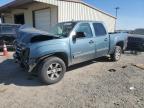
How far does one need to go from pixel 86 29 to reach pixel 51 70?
231 centimetres

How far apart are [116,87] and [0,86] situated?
11.5ft

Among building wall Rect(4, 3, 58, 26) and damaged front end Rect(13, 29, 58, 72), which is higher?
building wall Rect(4, 3, 58, 26)

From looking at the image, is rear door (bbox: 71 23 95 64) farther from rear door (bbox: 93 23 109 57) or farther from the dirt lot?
the dirt lot

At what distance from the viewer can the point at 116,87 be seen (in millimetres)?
5457

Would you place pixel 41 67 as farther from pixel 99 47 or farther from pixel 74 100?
pixel 99 47

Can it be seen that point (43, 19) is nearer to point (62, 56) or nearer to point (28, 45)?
point (62, 56)

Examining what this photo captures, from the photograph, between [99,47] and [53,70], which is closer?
[53,70]

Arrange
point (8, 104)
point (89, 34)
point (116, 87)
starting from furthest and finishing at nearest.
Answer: point (89, 34) → point (116, 87) → point (8, 104)

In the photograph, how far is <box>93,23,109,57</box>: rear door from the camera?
746 cm

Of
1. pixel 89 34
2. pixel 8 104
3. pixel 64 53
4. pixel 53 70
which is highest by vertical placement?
pixel 89 34

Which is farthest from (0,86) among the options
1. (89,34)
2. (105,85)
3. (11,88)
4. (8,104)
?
(89,34)

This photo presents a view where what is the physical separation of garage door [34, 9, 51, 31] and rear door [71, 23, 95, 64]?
782cm

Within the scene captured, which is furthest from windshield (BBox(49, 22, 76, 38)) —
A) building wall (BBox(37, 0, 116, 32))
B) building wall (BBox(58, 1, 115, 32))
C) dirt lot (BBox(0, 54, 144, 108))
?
building wall (BBox(58, 1, 115, 32))

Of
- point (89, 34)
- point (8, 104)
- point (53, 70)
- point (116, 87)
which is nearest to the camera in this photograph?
point (8, 104)
